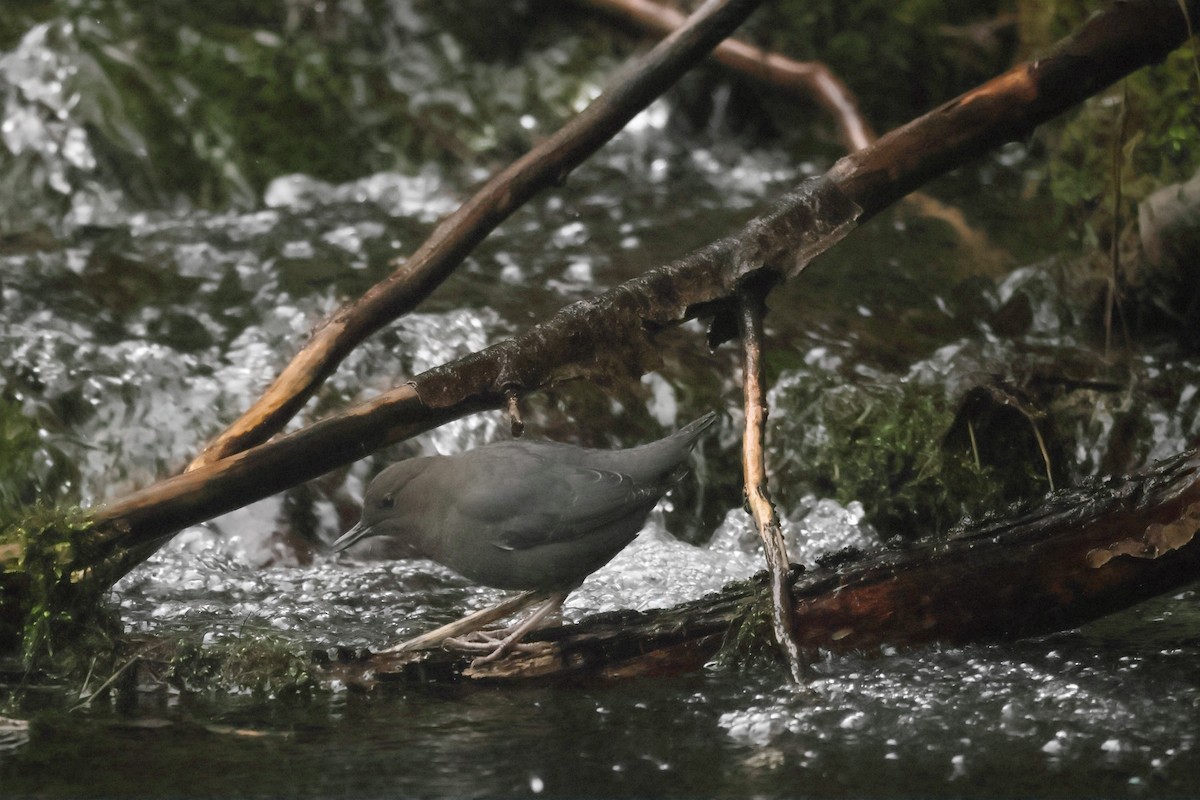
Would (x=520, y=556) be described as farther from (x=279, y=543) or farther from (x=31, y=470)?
(x=31, y=470)

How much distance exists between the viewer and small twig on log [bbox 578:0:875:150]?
8062 mm

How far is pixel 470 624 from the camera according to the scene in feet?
11.6

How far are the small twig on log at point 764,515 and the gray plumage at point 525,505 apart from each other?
62cm

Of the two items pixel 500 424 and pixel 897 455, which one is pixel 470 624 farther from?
pixel 897 455

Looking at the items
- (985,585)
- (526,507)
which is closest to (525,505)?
(526,507)

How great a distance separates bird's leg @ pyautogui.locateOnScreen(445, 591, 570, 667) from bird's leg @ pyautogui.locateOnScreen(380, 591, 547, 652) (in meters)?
0.03

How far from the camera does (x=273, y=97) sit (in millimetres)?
7957

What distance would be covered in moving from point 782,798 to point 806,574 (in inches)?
29.0

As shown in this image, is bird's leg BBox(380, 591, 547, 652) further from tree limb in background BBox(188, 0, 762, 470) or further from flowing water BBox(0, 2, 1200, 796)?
tree limb in background BBox(188, 0, 762, 470)

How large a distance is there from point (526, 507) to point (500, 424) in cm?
192

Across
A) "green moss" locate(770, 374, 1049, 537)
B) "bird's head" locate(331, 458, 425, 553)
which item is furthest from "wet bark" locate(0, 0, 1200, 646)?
"green moss" locate(770, 374, 1049, 537)

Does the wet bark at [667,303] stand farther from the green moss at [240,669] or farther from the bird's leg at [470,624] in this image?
the bird's leg at [470,624]

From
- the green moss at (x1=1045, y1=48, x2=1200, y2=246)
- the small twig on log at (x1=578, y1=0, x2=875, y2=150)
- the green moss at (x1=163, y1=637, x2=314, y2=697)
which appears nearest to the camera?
the green moss at (x1=163, y1=637, x2=314, y2=697)

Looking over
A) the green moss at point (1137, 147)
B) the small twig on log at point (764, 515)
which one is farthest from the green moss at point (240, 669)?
the green moss at point (1137, 147)
